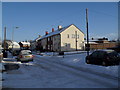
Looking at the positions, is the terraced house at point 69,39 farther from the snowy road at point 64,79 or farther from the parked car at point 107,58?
the snowy road at point 64,79

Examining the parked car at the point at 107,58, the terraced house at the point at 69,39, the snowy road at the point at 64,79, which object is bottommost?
the snowy road at the point at 64,79

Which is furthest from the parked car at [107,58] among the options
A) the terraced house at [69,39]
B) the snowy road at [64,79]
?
the terraced house at [69,39]

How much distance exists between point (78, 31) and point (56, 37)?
7.78 m

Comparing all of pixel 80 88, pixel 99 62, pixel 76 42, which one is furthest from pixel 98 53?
pixel 76 42

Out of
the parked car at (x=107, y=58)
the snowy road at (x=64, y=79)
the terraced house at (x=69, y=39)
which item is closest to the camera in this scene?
the snowy road at (x=64, y=79)

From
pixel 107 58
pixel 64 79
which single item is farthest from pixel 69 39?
pixel 64 79

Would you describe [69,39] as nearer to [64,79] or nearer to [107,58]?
[107,58]

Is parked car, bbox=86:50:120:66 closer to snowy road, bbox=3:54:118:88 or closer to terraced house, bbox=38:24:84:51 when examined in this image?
snowy road, bbox=3:54:118:88

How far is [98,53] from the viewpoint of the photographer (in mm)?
15094

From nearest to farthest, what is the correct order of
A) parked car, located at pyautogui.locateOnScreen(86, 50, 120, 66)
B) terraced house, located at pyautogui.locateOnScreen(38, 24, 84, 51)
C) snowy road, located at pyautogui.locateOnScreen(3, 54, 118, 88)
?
snowy road, located at pyautogui.locateOnScreen(3, 54, 118, 88) < parked car, located at pyautogui.locateOnScreen(86, 50, 120, 66) < terraced house, located at pyautogui.locateOnScreen(38, 24, 84, 51)

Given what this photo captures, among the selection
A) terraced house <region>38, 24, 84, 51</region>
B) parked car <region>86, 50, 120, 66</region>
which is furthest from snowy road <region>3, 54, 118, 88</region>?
terraced house <region>38, 24, 84, 51</region>

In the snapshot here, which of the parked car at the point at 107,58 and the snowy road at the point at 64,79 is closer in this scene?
the snowy road at the point at 64,79

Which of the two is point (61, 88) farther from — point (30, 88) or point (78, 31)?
point (78, 31)

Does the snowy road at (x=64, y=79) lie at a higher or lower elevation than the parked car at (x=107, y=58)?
lower
